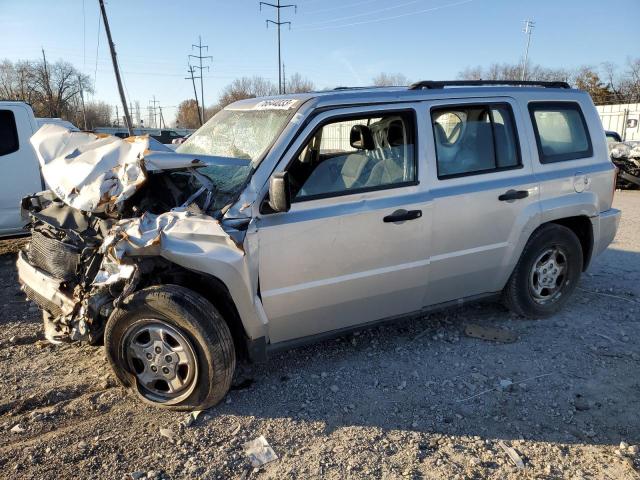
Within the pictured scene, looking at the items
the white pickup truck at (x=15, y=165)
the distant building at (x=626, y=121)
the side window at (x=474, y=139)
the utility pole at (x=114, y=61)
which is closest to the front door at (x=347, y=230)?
the side window at (x=474, y=139)

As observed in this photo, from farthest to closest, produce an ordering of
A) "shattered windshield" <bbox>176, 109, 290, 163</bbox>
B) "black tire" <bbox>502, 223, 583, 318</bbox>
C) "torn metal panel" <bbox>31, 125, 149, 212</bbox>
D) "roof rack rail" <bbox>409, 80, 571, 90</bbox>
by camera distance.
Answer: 1. "black tire" <bbox>502, 223, 583, 318</bbox>
2. "roof rack rail" <bbox>409, 80, 571, 90</bbox>
3. "shattered windshield" <bbox>176, 109, 290, 163</bbox>
4. "torn metal panel" <bbox>31, 125, 149, 212</bbox>

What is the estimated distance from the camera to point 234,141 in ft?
12.6

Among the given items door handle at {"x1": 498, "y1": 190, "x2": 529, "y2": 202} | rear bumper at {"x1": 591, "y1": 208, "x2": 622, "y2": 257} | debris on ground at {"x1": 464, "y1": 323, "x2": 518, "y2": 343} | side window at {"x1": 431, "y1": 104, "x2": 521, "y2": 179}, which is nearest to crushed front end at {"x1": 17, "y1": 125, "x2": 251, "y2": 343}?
side window at {"x1": 431, "y1": 104, "x2": 521, "y2": 179}

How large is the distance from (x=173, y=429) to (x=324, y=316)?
121 centimetres

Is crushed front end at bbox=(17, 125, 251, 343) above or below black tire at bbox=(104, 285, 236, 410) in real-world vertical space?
above

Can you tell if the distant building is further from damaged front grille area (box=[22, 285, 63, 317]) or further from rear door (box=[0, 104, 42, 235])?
damaged front grille area (box=[22, 285, 63, 317])

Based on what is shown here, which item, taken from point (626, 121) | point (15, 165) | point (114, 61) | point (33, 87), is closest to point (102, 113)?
point (33, 87)

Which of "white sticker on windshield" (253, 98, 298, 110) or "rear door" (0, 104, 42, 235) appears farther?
"rear door" (0, 104, 42, 235)

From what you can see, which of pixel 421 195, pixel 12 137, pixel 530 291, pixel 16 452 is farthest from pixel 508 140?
pixel 12 137

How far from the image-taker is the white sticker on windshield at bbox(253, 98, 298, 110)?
3.58 m

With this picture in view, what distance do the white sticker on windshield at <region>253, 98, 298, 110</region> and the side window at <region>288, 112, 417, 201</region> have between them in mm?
311

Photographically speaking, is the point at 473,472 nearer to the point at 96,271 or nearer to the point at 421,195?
the point at 421,195

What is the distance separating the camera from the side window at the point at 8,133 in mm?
6934

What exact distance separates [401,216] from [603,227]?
7.83 feet
